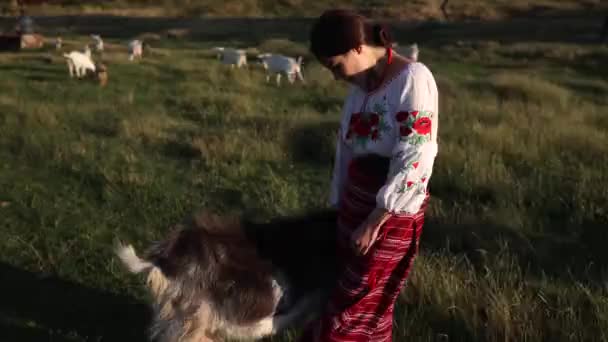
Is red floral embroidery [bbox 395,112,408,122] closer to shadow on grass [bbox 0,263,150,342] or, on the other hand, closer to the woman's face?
the woman's face

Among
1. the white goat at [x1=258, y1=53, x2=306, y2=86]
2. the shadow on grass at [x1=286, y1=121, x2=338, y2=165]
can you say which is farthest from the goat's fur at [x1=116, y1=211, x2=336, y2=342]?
the white goat at [x1=258, y1=53, x2=306, y2=86]

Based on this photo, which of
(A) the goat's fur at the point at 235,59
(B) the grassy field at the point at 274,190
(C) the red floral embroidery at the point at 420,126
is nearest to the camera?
(C) the red floral embroidery at the point at 420,126

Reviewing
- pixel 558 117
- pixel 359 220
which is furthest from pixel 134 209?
pixel 558 117

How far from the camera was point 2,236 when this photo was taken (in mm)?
5223

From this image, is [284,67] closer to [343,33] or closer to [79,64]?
[79,64]

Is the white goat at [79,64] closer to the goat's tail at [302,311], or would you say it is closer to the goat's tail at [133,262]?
the goat's tail at [133,262]

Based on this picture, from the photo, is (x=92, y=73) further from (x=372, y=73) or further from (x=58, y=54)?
(x=372, y=73)

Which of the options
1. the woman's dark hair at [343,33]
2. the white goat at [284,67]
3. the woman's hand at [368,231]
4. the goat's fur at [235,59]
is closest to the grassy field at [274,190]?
the white goat at [284,67]

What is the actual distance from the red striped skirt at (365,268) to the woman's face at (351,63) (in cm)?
47

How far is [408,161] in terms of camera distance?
2.41 meters

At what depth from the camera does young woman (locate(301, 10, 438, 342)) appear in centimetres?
243

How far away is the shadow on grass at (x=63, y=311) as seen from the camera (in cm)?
393

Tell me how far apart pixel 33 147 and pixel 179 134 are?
219 centimetres

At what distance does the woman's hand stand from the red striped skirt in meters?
0.09
